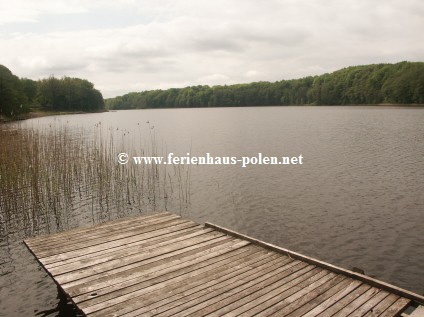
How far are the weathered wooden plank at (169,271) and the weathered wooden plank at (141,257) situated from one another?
36 centimetres

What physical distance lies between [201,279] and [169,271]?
634 millimetres

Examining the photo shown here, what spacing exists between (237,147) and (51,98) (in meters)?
81.5

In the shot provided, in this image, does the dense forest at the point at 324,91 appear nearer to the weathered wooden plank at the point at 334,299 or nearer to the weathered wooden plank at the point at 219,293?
the weathered wooden plank at the point at 334,299

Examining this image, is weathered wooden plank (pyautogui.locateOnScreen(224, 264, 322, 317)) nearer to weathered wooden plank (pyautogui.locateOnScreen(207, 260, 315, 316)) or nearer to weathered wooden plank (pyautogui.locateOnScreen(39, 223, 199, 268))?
weathered wooden plank (pyautogui.locateOnScreen(207, 260, 315, 316))

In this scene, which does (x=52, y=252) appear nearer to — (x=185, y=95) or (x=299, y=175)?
(x=299, y=175)

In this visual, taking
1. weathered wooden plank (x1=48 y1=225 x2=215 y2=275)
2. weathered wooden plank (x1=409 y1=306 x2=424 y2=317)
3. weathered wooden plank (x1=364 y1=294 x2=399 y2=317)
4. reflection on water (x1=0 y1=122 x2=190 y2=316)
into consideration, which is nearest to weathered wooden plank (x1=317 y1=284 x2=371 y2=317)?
weathered wooden plank (x1=364 y1=294 x2=399 y2=317)

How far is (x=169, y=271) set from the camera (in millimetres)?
5930

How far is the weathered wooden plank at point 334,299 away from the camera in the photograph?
464cm

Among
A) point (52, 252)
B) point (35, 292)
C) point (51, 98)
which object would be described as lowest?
point (35, 292)

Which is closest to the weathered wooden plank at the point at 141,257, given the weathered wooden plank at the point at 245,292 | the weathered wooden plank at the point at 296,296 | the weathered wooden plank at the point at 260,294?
the weathered wooden plank at the point at 245,292

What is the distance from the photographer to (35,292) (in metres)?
7.11

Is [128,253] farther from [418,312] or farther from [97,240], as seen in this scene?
[418,312]

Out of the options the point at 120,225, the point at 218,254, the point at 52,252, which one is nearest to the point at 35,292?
the point at 52,252

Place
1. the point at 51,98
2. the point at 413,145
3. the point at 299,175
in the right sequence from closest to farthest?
the point at 299,175 < the point at 413,145 < the point at 51,98
